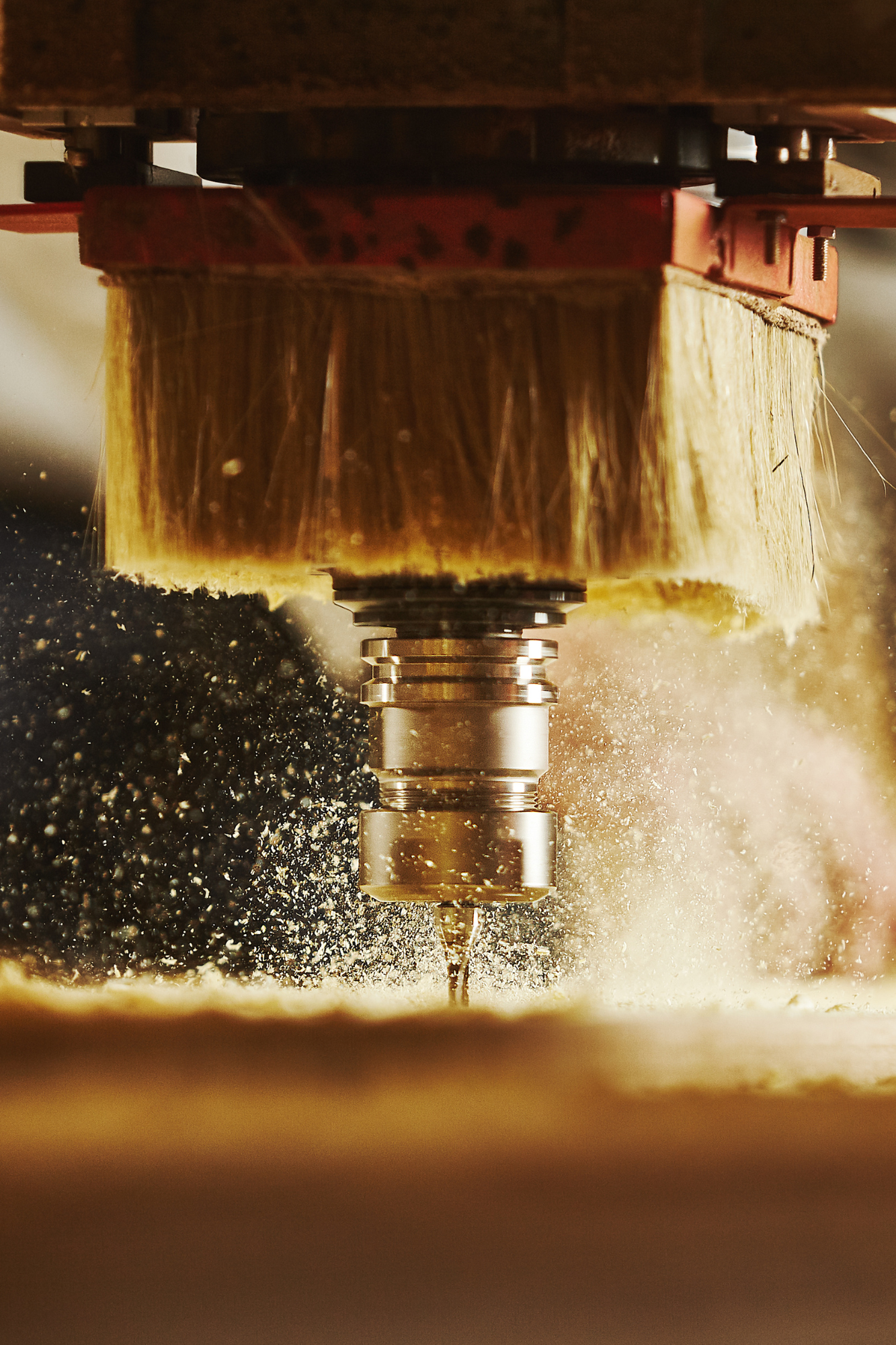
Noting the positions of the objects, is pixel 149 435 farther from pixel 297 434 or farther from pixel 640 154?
pixel 640 154

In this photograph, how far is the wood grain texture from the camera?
349 millimetres

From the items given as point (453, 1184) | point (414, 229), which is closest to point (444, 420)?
point (414, 229)

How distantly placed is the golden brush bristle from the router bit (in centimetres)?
2

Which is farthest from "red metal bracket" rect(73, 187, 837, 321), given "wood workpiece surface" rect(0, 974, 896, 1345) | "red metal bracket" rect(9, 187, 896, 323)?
"wood workpiece surface" rect(0, 974, 896, 1345)

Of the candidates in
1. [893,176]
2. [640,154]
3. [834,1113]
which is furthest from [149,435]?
[893,176]

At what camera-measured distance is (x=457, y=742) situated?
421mm

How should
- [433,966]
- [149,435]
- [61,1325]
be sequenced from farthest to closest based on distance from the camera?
[433,966] → [149,435] → [61,1325]

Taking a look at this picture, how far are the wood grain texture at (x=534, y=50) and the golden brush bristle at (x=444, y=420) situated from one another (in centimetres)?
4

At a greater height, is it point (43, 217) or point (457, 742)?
point (43, 217)

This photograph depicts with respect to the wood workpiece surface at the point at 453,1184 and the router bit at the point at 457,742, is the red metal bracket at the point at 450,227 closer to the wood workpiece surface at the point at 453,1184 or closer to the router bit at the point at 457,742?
the router bit at the point at 457,742

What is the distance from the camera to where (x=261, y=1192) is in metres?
0.35

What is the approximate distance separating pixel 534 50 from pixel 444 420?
93mm

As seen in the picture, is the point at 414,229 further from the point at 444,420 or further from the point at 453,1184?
the point at 453,1184

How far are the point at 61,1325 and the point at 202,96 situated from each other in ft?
0.92
